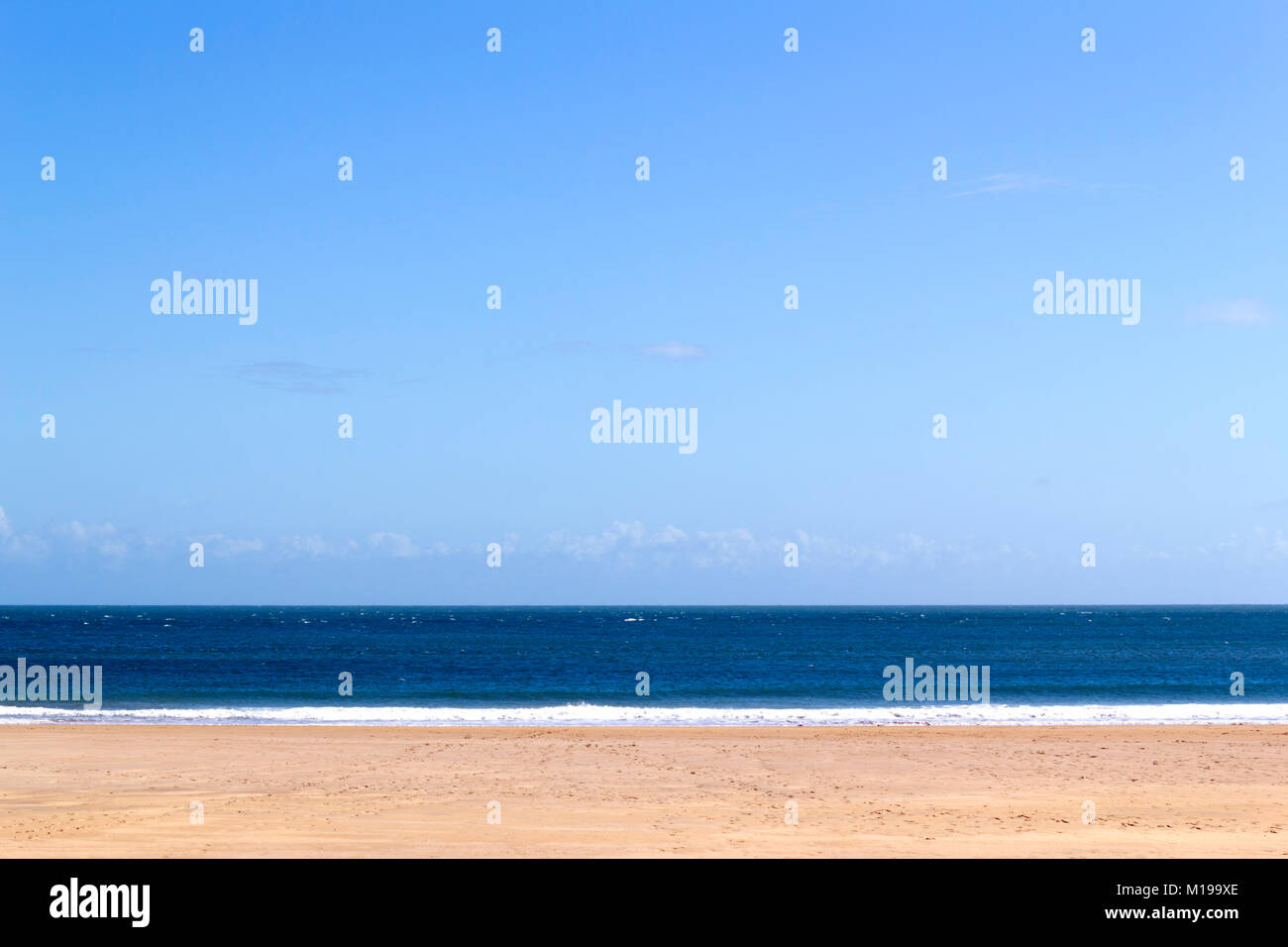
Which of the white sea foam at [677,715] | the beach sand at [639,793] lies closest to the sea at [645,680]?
the white sea foam at [677,715]

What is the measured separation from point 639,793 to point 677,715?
16.4 meters

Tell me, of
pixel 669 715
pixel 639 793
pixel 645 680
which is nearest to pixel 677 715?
pixel 669 715

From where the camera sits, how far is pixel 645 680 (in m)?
51.3

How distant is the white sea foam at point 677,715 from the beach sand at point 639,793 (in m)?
3.96

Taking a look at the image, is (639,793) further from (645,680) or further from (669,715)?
(645,680)

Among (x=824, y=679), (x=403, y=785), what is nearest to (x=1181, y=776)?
(x=403, y=785)

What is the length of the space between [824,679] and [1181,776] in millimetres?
33149

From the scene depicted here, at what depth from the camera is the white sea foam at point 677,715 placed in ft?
101

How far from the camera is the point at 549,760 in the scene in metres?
21.2

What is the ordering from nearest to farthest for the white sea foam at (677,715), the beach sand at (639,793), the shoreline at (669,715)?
the beach sand at (639,793)
the shoreline at (669,715)
the white sea foam at (677,715)

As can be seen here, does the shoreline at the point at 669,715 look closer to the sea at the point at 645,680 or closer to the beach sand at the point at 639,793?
the sea at the point at 645,680
